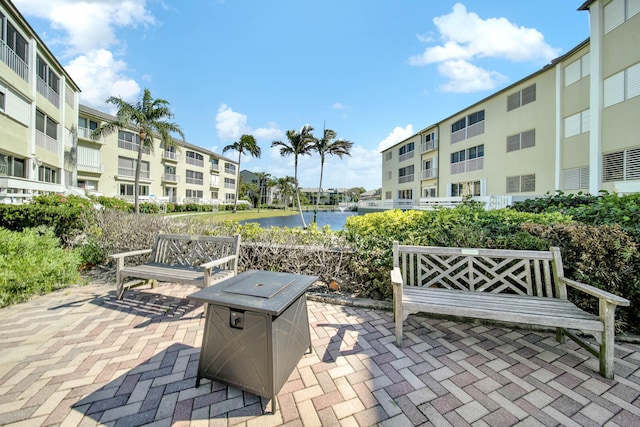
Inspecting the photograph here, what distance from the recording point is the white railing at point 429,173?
2517 centimetres

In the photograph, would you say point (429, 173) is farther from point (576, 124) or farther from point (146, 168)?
point (146, 168)

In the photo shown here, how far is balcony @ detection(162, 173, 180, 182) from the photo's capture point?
111ft

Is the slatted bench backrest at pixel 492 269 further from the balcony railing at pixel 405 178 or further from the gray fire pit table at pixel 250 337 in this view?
the balcony railing at pixel 405 178

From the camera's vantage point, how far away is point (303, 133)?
698 inches

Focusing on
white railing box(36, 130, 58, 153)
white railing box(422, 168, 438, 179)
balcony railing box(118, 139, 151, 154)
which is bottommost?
white railing box(36, 130, 58, 153)

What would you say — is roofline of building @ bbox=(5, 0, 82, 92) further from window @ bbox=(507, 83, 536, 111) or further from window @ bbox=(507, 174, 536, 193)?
window @ bbox=(507, 174, 536, 193)

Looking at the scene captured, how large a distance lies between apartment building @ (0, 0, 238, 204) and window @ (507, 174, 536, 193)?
969 inches

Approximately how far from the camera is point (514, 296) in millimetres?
2941

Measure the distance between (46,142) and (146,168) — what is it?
1845cm

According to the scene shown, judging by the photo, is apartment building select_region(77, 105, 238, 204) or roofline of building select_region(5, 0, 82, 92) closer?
roofline of building select_region(5, 0, 82, 92)

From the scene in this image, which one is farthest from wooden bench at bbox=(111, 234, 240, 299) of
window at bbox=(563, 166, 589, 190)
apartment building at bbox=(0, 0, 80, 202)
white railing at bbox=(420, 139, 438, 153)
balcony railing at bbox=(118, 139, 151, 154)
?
balcony railing at bbox=(118, 139, 151, 154)

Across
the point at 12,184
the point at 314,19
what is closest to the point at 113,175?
the point at 12,184

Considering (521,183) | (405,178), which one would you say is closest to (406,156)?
(405,178)

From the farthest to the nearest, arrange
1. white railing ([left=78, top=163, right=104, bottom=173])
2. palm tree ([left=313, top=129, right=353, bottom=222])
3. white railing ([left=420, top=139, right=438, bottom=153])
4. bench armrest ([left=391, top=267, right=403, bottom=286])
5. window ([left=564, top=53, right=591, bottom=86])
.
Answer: white railing ([left=420, top=139, right=438, bottom=153]), white railing ([left=78, top=163, right=104, bottom=173]), palm tree ([left=313, top=129, right=353, bottom=222]), window ([left=564, top=53, right=591, bottom=86]), bench armrest ([left=391, top=267, right=403, bottom=286])
